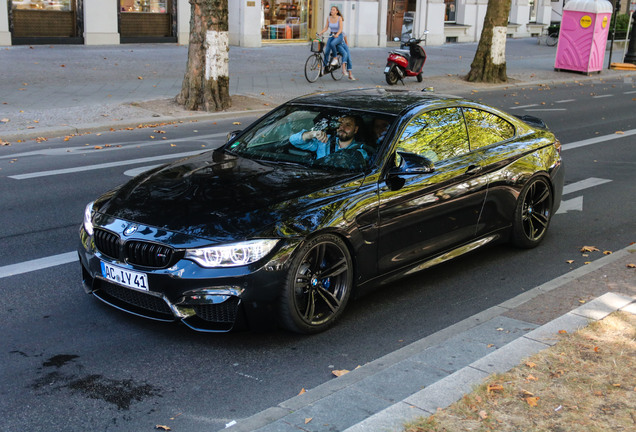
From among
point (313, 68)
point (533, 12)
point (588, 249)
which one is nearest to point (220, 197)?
point (588, 249)

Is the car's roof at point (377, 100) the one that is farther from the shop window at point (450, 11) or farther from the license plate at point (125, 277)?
the shop window at point (450, 11)

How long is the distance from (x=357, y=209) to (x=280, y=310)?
0.94 meters

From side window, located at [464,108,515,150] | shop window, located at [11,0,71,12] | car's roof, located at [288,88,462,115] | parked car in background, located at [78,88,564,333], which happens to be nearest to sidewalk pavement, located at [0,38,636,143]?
shop window, located at [11,0,71,12]

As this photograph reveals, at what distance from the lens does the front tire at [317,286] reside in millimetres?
5020

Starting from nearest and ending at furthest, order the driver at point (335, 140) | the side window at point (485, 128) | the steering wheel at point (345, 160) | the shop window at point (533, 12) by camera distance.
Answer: the steering wheel at point (345, 160) < the driver at point (335, 140) < the side window at point (485, 128) < the shop window at point (533, 12)

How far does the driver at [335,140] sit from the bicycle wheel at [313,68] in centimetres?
1462

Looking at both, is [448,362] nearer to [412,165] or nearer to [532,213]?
[412,165]

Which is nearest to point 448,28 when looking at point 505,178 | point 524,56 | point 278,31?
point 524,56

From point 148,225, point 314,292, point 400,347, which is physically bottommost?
point 400,347

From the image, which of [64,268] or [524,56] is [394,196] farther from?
[524,56]

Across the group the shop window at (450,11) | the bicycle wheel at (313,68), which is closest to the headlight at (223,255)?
the bicycle wheel at (313,68)

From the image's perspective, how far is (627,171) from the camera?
37.1 ft

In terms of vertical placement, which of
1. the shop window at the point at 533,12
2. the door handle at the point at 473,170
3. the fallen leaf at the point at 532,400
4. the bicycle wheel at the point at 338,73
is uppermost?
the shop window at the point at 533,12

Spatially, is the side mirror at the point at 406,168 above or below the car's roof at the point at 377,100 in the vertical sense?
below
